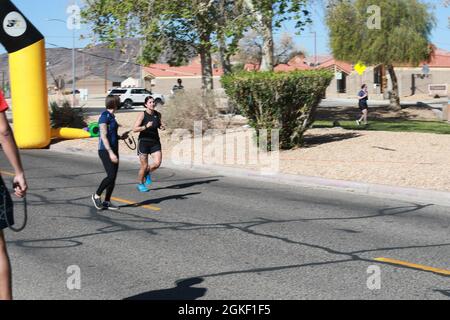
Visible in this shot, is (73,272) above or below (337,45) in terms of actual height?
below

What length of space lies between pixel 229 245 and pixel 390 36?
116 feet

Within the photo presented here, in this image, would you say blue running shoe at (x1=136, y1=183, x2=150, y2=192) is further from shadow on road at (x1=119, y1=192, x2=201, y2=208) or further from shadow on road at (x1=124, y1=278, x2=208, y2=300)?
shadow on road at (x1=124, y1=278, x2=208, y2=300)

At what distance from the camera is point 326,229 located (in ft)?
29.5

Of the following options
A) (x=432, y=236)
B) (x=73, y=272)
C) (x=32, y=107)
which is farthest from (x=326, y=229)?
(x=32, y=107)

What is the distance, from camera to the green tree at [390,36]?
40719 mm

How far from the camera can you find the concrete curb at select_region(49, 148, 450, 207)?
461 inches

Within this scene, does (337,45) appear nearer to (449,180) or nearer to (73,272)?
(449,180)

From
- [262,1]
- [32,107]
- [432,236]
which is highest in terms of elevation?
[262,1]

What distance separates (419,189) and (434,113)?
96.5 feet

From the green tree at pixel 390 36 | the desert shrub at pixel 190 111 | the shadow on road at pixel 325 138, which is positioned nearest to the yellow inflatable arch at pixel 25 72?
the desert shrub at pixel 190 111

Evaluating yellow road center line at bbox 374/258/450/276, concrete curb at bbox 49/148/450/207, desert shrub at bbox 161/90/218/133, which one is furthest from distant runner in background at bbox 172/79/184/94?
yellow road center line at bbox 374/258/450/276

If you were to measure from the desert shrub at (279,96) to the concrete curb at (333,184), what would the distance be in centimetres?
202

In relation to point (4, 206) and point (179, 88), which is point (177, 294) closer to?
point (4, 206)

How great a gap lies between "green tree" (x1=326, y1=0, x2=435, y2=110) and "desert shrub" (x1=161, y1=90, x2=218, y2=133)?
19.8m
